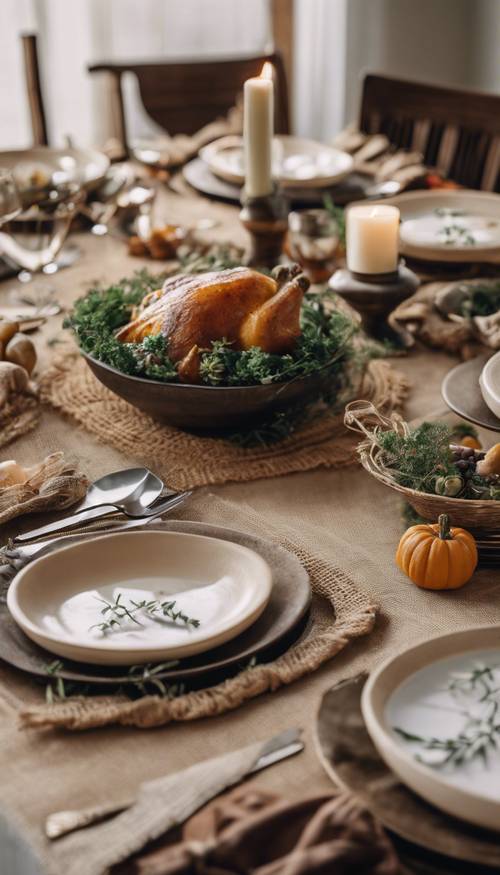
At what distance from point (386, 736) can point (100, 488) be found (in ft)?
1.83


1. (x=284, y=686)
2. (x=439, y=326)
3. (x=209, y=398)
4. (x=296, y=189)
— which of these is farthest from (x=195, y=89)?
(x=284, y=686)

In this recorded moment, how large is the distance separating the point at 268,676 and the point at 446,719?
6.4 inches

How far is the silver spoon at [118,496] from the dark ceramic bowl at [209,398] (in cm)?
11

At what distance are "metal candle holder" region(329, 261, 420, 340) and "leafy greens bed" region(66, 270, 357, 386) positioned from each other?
0.10 meters

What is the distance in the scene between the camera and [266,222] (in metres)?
1.72

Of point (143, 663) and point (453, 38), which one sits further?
point (453, 38)

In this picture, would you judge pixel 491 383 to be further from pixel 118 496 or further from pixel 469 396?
pixel 118 496

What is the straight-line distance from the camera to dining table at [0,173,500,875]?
2.46 feet

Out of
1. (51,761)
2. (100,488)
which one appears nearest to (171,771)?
(51,761)

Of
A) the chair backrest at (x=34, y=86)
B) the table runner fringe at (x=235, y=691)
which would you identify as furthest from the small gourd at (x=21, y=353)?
the chair backrest at (x=34, y=86)

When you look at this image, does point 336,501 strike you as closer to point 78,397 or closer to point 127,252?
point 78,397

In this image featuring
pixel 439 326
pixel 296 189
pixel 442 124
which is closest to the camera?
pixel 439 326

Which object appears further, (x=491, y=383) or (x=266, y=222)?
(x=266, y=222)

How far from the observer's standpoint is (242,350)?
1.27 m
